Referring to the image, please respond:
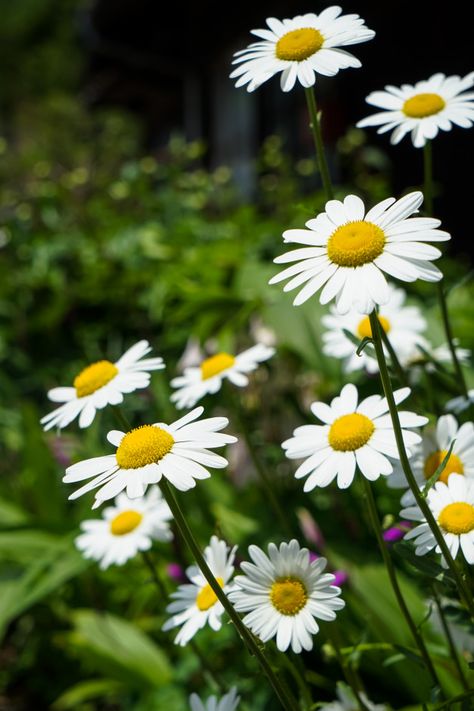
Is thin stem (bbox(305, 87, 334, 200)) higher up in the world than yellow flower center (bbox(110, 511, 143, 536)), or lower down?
higher up

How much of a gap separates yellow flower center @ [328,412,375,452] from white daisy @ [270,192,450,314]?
0.16 metres

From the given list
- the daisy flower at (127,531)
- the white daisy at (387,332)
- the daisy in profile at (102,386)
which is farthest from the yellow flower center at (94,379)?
the white daisy at (387,332)

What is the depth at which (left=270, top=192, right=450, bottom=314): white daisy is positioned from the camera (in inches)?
22.3

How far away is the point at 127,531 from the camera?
3.57 feet

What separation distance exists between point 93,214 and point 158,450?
244cm

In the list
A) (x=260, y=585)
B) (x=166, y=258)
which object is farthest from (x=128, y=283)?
(x=260, y=585)

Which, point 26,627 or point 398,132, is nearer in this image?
point 398,132

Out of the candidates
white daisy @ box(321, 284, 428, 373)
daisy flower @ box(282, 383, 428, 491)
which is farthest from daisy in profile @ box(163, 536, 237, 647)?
white daisy @ box(321, 284, 428, 373)

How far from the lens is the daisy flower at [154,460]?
23.4 inches

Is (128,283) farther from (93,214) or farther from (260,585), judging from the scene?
(260,585)

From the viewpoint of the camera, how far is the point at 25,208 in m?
2.51

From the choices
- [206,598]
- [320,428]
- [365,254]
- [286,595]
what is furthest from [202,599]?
[365,254]

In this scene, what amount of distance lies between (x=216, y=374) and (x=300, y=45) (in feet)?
1.40

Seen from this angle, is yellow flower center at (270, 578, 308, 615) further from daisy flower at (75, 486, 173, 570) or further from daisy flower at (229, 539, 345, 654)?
daisy flower at (75, 486, 173, 570)
